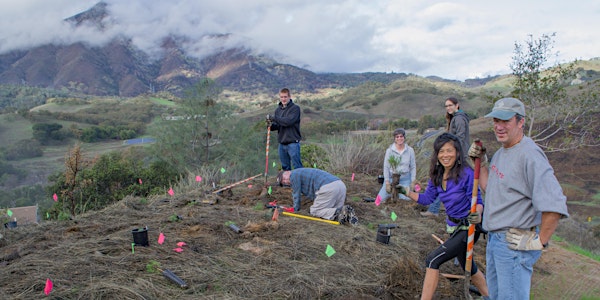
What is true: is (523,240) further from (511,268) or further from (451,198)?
(451,198)

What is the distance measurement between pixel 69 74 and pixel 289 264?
109 m

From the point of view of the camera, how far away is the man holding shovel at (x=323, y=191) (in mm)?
5082

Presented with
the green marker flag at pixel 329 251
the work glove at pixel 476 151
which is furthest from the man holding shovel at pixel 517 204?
the green marker flag at pixel 329 251

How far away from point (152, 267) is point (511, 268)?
3.02m

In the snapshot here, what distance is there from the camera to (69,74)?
93625 mm

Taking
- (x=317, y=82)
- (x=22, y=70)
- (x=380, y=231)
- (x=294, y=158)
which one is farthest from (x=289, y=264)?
(x=22, y=70)

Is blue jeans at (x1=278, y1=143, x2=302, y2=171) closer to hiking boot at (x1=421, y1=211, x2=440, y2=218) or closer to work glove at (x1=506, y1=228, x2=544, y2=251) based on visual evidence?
hiking boot at (x1=421, y1=211, x2=440, y2=218)

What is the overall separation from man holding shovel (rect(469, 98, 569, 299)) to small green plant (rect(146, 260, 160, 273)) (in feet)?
9.50

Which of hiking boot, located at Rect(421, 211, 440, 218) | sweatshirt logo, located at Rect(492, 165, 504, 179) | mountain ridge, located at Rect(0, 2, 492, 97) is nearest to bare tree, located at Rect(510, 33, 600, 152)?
hiking boot, located at Rect(421, 211, 440, 218)

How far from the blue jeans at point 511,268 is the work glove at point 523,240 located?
0.21ft

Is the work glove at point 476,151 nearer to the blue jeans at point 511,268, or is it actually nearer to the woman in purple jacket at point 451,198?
the woman in purple jacket at point 451,198

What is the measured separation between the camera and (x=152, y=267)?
139 inches

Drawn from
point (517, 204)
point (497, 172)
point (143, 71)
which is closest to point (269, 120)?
point (497, 172)

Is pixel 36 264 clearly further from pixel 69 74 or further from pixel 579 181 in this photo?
pixel 69 74
